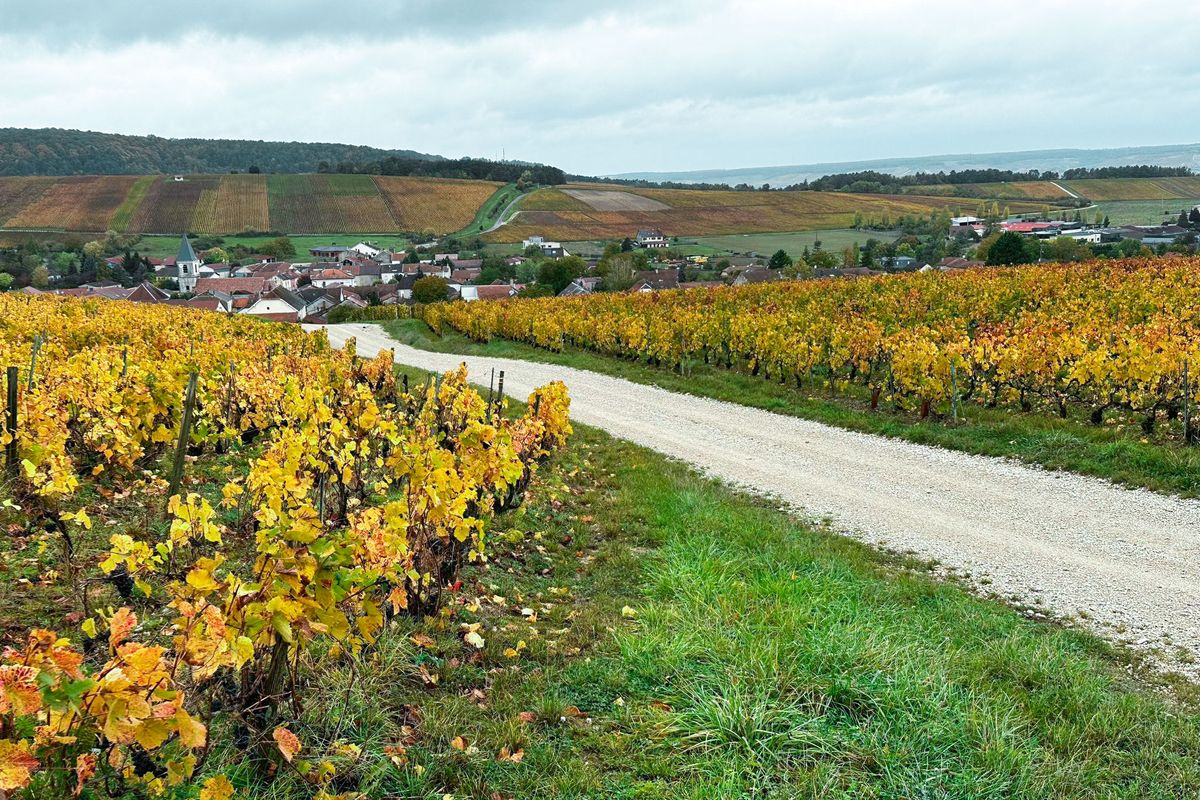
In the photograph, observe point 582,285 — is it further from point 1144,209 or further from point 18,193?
point 1144,209

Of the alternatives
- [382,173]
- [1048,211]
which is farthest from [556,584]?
[382,173]

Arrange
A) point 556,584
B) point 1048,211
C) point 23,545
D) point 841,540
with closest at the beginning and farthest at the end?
1. point 23,545
2. point 556,584
3. point 841,540
4. point 1048,211

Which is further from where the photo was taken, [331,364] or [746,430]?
[746,430]

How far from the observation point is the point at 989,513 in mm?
9383

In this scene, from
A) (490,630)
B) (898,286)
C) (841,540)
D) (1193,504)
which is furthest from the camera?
(898,286)

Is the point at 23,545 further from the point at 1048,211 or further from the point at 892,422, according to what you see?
the point at 1048,211

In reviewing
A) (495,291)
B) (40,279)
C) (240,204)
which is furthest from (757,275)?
(240,204)

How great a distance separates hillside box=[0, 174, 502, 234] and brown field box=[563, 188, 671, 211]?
62.6 ft

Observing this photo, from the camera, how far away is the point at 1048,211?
128m

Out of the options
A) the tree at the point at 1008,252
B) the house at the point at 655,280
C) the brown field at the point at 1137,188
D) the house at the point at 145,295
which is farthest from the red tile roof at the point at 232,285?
the brown field at the point at 1137,188

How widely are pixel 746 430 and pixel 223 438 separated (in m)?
9.15

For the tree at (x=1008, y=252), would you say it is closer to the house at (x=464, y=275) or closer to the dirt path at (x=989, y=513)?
the dirt path at (x=989, y=513)

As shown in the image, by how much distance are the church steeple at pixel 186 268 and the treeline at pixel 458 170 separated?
69807 millimetres

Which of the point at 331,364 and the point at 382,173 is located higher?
the point at 382,173
